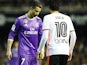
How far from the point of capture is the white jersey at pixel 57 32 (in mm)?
10164

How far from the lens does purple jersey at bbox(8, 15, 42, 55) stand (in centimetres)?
1179

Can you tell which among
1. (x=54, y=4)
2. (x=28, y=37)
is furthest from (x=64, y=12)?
(x=54, y=4)

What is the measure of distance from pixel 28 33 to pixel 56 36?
1.70m

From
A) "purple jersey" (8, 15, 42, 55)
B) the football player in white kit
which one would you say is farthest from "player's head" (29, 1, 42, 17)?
the football player in white kit

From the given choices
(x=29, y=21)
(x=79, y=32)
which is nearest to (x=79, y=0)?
(x=79, y=32)

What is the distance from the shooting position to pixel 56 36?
10.2 meters

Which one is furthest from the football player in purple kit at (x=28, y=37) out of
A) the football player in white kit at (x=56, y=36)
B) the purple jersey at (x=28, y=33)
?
the football player in white kit at (x=56, y=36)

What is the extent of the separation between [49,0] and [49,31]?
24.9 inches

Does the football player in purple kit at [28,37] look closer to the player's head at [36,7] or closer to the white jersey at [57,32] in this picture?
the player's head at [36,7]

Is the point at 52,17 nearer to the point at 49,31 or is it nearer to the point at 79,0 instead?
the point at 49,31

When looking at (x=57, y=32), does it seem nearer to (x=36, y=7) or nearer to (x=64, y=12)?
(x=36, y=7)

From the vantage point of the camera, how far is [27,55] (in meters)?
11.8

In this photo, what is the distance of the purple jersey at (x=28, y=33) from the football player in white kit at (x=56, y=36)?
1.52 m

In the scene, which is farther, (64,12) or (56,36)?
(64,12)
